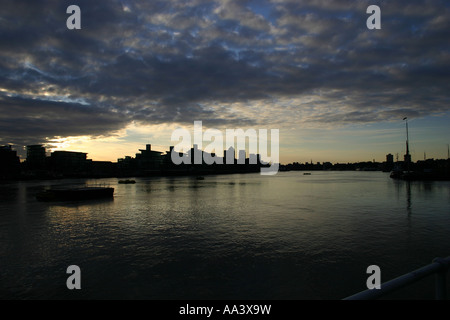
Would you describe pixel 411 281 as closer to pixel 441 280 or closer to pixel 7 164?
pixel 441 280

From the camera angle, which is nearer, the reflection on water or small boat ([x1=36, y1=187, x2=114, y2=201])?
the reflection on water

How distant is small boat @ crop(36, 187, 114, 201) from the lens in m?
52.8

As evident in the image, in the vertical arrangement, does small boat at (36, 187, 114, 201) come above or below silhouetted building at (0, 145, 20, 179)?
below

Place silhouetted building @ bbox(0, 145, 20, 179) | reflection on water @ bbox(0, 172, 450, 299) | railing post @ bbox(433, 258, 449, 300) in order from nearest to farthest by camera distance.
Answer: railing post @ bbox(433, 258, 449, 300) < reflection on water @ bbox(0, 172, 450, 299) < silhouetted building @ bbox(0, 145, 20, 179)

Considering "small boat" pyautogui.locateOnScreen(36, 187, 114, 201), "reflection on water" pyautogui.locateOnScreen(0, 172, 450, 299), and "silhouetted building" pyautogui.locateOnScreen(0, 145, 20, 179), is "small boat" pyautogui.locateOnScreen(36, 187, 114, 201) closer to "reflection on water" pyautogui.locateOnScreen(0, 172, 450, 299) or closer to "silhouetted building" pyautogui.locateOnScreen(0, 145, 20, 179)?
"reflection on water" pyautogui.locateOnScreen(0, 172, 450, 299)

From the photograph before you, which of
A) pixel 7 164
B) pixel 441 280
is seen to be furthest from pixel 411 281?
pixel 7 164

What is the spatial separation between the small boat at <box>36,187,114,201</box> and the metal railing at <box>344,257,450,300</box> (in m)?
61.8

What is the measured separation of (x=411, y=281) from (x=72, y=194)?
62.8 m

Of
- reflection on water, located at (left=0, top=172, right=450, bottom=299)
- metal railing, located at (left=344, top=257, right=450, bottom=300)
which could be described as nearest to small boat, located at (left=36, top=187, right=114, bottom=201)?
reflection on water, located at (left=0, top=172, right=450, bottom=299)

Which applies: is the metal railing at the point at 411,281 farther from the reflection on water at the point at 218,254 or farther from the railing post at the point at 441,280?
the reflection on water at the point at 218,254

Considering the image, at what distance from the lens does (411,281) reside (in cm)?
359

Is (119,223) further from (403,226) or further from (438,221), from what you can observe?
(438,221)

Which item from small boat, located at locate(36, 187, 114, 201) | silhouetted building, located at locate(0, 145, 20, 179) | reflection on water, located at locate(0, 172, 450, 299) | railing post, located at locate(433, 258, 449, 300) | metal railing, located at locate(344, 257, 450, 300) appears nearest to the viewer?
metal railing, located at locate(344, 257, 450, 300)
